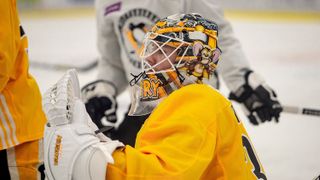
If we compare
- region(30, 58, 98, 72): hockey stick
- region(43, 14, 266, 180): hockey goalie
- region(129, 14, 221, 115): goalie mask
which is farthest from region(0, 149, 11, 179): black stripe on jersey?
region(30, 58, 98, 72): hockey stick

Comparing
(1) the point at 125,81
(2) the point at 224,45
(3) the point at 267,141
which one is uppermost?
(2) the point at 224,45

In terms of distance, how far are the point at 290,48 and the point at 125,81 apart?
105 inches

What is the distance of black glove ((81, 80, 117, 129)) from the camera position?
2484mm

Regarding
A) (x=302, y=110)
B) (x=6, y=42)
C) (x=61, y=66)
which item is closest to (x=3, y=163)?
(x=6, y=42)

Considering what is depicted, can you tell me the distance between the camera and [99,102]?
8.17 ft

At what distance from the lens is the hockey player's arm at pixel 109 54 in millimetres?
2569

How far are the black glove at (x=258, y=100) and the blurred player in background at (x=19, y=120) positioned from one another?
33.7 inches

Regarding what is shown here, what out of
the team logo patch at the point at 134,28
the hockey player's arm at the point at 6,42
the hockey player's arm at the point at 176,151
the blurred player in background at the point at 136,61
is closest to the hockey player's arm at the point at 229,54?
the blurred player in background at the point at 136,61

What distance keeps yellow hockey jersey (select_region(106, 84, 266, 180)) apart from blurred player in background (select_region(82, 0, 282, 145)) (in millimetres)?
826

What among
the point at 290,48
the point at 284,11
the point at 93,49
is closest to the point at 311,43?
the point at 290,48

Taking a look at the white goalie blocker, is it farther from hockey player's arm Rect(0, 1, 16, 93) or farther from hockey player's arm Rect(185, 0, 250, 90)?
hockey player's arm Rect(185, 0, 250, 90)

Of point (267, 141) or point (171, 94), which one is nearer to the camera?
point (171, 94)

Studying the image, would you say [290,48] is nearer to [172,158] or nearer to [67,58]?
[67,58]

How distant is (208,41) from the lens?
155 cm
